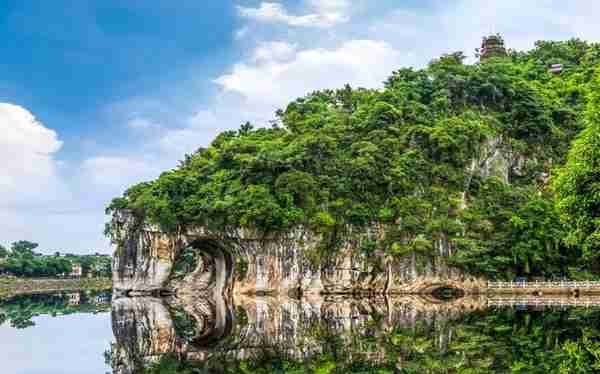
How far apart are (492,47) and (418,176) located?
32.3 metres

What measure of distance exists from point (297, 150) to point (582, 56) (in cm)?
3288

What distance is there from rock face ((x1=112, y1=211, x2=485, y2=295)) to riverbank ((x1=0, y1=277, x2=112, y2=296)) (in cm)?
2795

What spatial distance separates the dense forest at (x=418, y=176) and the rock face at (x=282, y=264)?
2.48ft

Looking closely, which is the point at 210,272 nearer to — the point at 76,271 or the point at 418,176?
the point at 418,176

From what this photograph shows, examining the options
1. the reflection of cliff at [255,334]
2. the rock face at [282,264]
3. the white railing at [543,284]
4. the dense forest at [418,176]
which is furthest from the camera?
the rock face at [282,264]

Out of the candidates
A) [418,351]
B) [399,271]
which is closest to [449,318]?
[418,351]

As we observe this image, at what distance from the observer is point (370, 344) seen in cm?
1380

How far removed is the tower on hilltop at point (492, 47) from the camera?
6725cm

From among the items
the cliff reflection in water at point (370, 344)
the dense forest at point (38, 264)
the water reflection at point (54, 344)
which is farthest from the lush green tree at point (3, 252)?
the cliff reflection in water at point (370, 344)

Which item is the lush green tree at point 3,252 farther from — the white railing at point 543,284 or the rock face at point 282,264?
the white railing at point 543,284

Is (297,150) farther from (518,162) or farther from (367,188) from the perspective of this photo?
(518,162)

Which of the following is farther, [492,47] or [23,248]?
[23,248]

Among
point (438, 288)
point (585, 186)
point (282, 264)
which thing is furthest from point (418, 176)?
point (585, 186)

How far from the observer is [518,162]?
46.7 metres
